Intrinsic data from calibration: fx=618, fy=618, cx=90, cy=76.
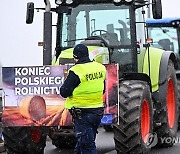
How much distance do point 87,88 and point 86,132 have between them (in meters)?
0.57

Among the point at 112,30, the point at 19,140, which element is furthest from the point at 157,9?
the point at 19,140

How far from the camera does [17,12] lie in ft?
38.0

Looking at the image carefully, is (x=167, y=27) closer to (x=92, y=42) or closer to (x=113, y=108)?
(x=92, y=42)

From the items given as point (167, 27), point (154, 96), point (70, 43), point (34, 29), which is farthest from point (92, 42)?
point (167, 27)

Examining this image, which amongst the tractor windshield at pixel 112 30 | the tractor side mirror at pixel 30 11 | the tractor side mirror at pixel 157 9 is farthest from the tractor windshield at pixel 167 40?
the tractor side mirror at pixel 30 11

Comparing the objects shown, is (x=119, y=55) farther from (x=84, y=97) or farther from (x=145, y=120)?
(x=84, y=97)

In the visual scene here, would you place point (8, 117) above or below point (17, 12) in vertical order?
below

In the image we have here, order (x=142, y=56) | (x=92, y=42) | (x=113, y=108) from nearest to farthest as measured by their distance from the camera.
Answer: (x=113, y=108) → (x=92, y=42) → (x=142, y=56)

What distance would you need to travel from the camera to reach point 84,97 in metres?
8.00

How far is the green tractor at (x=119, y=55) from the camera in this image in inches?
380

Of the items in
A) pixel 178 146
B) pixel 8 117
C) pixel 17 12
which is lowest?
pixel 178 146

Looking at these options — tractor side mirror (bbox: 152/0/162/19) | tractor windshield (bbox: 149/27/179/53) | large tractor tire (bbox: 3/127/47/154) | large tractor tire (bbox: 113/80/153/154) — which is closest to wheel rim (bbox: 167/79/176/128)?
tractor side mirror (bbox: 152/0/162/19)

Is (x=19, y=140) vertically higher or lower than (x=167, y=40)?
lower

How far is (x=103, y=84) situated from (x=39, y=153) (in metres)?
2.47
